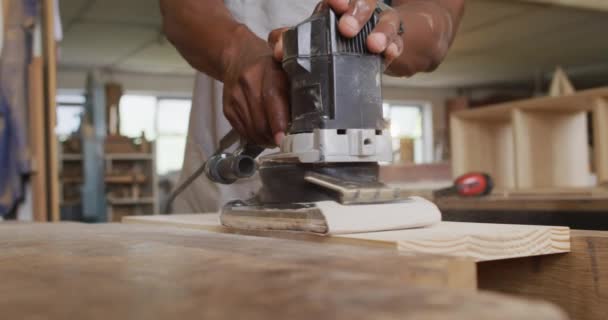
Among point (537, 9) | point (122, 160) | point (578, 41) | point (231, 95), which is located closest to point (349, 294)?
point (231, 95)

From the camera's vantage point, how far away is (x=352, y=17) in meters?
0.89

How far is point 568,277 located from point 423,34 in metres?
0.57

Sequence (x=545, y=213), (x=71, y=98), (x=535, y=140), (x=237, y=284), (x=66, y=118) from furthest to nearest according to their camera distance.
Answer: (x=71, y=98)
(x=66, y=118)
(x=535, y=140)
(x=545, y=213)
(x=237, y=284)

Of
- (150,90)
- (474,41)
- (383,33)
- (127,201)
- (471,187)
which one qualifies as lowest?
(127,201)

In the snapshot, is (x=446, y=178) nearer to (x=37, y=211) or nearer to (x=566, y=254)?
(x=37, y=211)

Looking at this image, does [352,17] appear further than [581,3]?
No

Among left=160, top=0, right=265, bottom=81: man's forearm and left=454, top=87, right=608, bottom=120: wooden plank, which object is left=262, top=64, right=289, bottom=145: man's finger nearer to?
left=160, top=0, right=265, bottom=81: man's forearm

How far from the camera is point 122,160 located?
785 centimetres

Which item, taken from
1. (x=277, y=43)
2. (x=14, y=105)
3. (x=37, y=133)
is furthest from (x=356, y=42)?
(x=37, y=133)

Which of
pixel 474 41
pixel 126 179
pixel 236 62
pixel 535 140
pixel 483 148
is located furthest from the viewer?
pixel 474 41

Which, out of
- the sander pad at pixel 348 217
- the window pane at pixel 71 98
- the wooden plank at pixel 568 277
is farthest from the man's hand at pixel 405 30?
the window pane at pixel 71 98

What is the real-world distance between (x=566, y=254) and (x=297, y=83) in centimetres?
41

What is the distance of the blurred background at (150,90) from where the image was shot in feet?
8.50

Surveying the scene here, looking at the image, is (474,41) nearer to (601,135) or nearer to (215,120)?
(601,135)
